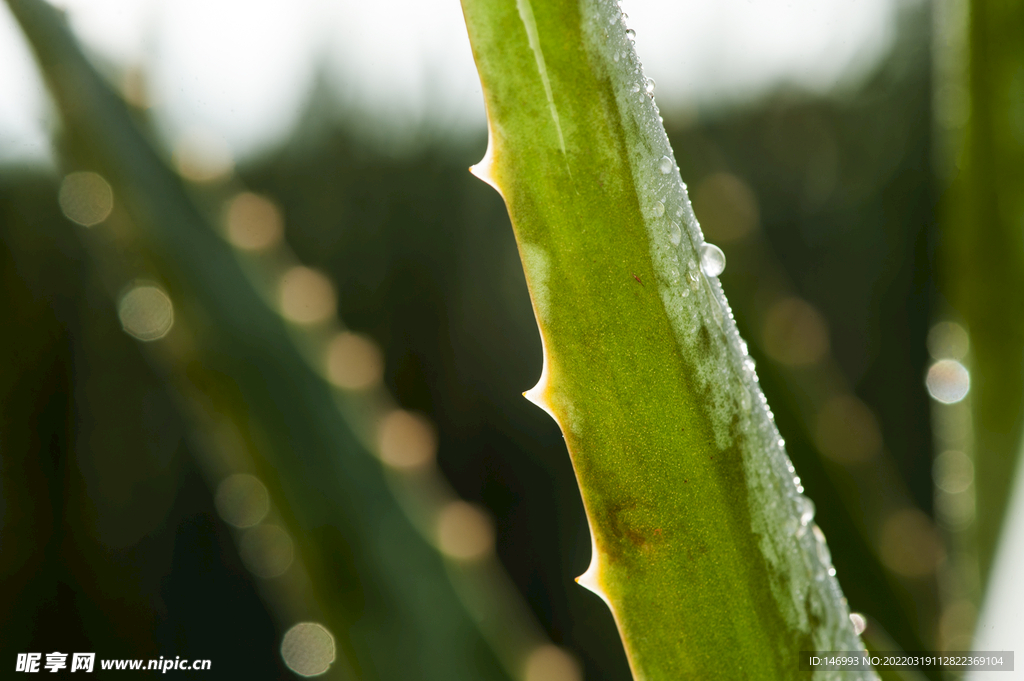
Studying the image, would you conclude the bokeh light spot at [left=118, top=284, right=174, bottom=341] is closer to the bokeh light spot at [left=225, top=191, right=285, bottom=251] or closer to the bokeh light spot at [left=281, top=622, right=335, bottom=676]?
the bokeh light spot at [left=225, top=191, right=285, bottom=251]

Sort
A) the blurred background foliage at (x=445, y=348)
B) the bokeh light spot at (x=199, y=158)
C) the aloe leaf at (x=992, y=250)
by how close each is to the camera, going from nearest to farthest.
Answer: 1. the aloe leaf at (x=992, y=250)
2. the bokeh light spot at (x=199, y=158)
3. the blurred background foliage at (x=445, y=348)

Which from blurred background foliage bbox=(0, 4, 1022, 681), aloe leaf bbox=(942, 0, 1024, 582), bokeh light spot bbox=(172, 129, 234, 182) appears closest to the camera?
aloe leaf bbox=(942, 0, 1024, 582)

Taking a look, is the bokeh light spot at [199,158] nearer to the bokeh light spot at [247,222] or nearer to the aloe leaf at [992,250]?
the bokeh light spot at [247,222]

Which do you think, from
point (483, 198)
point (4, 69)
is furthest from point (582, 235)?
point (483, 198)

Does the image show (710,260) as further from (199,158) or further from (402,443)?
(199,158)

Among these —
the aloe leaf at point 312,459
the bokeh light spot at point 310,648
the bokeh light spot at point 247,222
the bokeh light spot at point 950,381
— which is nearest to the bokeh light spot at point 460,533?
the aloe leaf at point 312,459

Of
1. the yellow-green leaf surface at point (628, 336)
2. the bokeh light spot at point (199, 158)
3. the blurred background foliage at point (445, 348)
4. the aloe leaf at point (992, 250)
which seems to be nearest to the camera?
the yellow-green leaf surface at point (628, 336)

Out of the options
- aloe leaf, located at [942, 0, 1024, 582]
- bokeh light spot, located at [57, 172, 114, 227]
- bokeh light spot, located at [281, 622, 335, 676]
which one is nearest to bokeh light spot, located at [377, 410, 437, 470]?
bokeh light spot, located at [281, 622, 335, 676]
